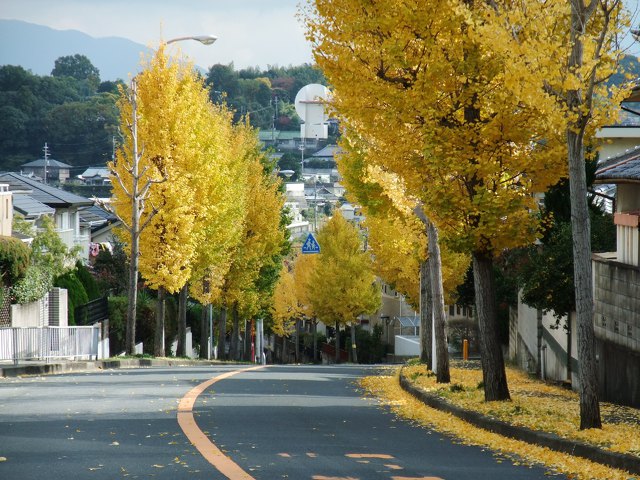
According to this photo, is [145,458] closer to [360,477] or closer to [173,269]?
[360,477]

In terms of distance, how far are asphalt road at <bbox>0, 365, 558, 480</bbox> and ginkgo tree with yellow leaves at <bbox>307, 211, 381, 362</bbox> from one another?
4271cm

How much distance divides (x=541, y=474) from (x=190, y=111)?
2770 cm

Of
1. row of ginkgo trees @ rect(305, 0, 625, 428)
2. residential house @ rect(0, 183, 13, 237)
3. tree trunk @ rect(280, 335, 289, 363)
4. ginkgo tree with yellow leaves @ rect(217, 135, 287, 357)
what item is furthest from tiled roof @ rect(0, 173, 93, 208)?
row of ginkgo trees @ rect(305, 0, 625, 428)

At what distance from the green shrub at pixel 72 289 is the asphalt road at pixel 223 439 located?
22153mm

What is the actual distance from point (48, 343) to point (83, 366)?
3.91 ft

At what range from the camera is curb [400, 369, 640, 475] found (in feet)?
35.5

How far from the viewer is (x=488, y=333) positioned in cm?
1753

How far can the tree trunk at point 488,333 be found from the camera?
17391 mm

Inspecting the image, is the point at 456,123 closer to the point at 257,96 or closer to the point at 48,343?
the point at 48,343

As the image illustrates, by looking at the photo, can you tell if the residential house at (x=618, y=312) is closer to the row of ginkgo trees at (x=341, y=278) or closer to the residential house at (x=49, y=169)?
the row of ginkgo trees at (x=341, y=278)

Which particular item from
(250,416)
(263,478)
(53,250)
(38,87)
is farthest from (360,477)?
(38,87)

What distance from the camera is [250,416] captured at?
15070 mm

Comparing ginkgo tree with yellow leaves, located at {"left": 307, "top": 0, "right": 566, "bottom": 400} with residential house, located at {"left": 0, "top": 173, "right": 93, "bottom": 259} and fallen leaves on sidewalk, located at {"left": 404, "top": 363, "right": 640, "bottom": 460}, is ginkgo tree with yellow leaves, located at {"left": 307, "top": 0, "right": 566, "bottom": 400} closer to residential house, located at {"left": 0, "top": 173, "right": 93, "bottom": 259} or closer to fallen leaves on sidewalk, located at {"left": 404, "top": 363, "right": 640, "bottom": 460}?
fallen leaves on sidewalk, located at {"left": 404, "top": 363, "right": 640, "bottom": 460}

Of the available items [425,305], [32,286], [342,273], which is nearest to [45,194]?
[342,273]
